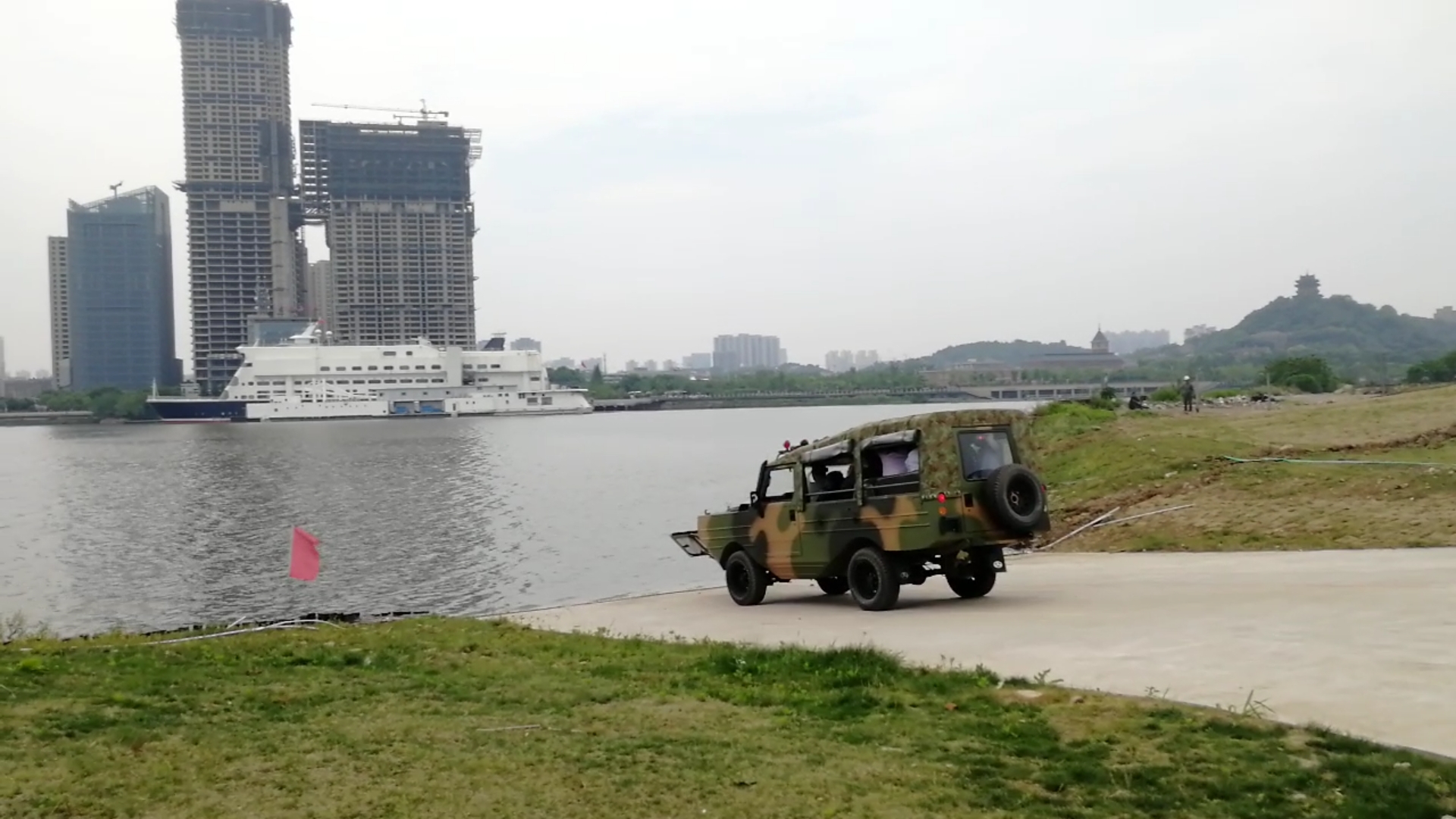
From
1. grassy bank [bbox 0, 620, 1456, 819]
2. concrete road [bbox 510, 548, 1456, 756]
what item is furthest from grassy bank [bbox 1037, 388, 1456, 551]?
grassy bank [bbox 0, 620, 1456, 819]

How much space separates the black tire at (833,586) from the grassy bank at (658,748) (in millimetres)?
5493

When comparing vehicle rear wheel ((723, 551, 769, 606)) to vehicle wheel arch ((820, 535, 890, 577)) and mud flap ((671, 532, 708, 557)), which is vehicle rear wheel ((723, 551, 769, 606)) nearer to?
mud flap ((671, 532, 708, 557))

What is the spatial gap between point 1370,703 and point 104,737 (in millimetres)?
7066

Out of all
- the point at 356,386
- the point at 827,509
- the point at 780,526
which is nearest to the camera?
the point at 827,509

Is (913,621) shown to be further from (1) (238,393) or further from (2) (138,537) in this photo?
(1) (238,393)

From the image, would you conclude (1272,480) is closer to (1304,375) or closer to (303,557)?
(303,557)

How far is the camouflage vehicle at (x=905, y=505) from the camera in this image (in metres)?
12.6

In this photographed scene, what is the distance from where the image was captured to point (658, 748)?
6.82 m

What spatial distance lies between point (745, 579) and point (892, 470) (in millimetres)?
2916

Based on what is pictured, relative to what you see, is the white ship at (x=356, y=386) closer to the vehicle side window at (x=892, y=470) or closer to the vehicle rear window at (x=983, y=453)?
the vehicle side window at (x=892, y=470)

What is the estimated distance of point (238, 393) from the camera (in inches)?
5389

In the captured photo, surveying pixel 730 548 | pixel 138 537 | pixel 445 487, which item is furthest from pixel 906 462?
pixel 445 487

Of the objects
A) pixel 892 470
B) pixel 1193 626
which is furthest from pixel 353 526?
pixel 1193 626

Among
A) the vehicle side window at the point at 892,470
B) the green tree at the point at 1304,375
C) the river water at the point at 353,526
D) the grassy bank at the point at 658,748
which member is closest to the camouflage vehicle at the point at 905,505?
the vehicle side window at the point at 892,470
